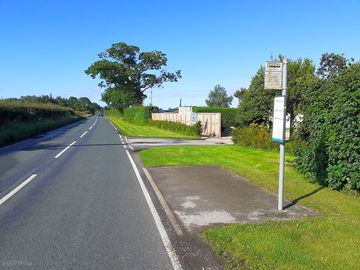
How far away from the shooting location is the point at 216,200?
854 centimetres

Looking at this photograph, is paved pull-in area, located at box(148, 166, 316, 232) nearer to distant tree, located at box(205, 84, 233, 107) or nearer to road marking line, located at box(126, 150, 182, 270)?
road marking line, located at box(126, 150, 182, 270)

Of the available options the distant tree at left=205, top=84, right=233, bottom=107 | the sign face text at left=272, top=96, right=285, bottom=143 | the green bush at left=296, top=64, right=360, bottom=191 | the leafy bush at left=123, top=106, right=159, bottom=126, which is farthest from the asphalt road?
the distant tree at left=205, top=84, right=233, bottom=107

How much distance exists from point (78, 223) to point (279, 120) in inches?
160

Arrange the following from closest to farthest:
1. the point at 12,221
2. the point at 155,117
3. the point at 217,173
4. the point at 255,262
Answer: the point at 255,262 < the point at 12,221 < the point at 217,173 < the point at 155,117

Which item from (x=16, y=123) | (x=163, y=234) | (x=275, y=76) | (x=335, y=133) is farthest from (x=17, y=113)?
(x=163, y=234)

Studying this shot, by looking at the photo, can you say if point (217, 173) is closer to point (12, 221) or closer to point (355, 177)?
point (355, 177)

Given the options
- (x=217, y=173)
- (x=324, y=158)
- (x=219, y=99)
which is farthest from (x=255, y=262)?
(x=219, y=99)

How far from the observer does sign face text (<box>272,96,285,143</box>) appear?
739 cm

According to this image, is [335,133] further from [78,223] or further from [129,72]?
[129,72]

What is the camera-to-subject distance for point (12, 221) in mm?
7031

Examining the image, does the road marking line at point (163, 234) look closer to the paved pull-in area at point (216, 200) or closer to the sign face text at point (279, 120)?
the paved pull-in area at point (216, 200)

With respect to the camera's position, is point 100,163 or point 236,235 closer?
point 236,235

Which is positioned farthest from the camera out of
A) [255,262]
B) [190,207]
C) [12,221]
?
[190,207]

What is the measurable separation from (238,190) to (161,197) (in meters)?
1.88
